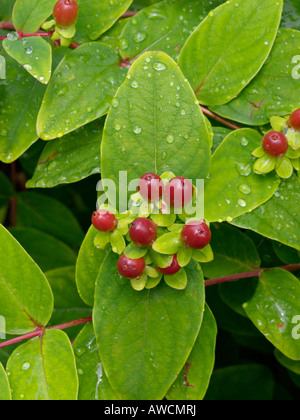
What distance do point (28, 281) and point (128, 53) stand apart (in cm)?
45

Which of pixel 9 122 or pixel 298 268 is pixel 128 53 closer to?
pixel 9 122

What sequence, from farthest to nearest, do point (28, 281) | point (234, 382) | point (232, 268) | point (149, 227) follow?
point (234, 382), point (232, 268), point (28, 281), point (149, 227)

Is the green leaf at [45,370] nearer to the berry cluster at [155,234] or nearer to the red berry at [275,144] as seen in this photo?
the berry cluster at [155,234]

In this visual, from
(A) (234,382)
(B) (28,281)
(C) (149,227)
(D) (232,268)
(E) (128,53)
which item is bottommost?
(A) (234,382)

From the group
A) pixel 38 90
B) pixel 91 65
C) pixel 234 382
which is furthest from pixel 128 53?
pixel 234 382

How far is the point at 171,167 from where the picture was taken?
771mm

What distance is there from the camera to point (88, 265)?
2.69ft

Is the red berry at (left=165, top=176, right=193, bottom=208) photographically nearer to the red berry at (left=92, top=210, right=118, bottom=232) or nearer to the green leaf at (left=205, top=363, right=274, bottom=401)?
the red berry at (left=92, top=210, right=118, bottom=232)

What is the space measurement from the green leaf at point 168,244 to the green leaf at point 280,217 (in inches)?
4.9

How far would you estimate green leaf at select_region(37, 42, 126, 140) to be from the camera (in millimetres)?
834

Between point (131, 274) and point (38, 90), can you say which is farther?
point (38, 90)

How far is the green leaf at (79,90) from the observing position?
2.74 feet

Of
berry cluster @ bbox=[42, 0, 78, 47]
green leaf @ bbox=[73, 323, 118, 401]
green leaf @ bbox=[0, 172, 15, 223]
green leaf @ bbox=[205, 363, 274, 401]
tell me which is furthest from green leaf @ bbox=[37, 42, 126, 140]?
green leaf @ bbox=[205, 363, 274, 401]

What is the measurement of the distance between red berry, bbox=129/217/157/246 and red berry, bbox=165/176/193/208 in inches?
1.9
